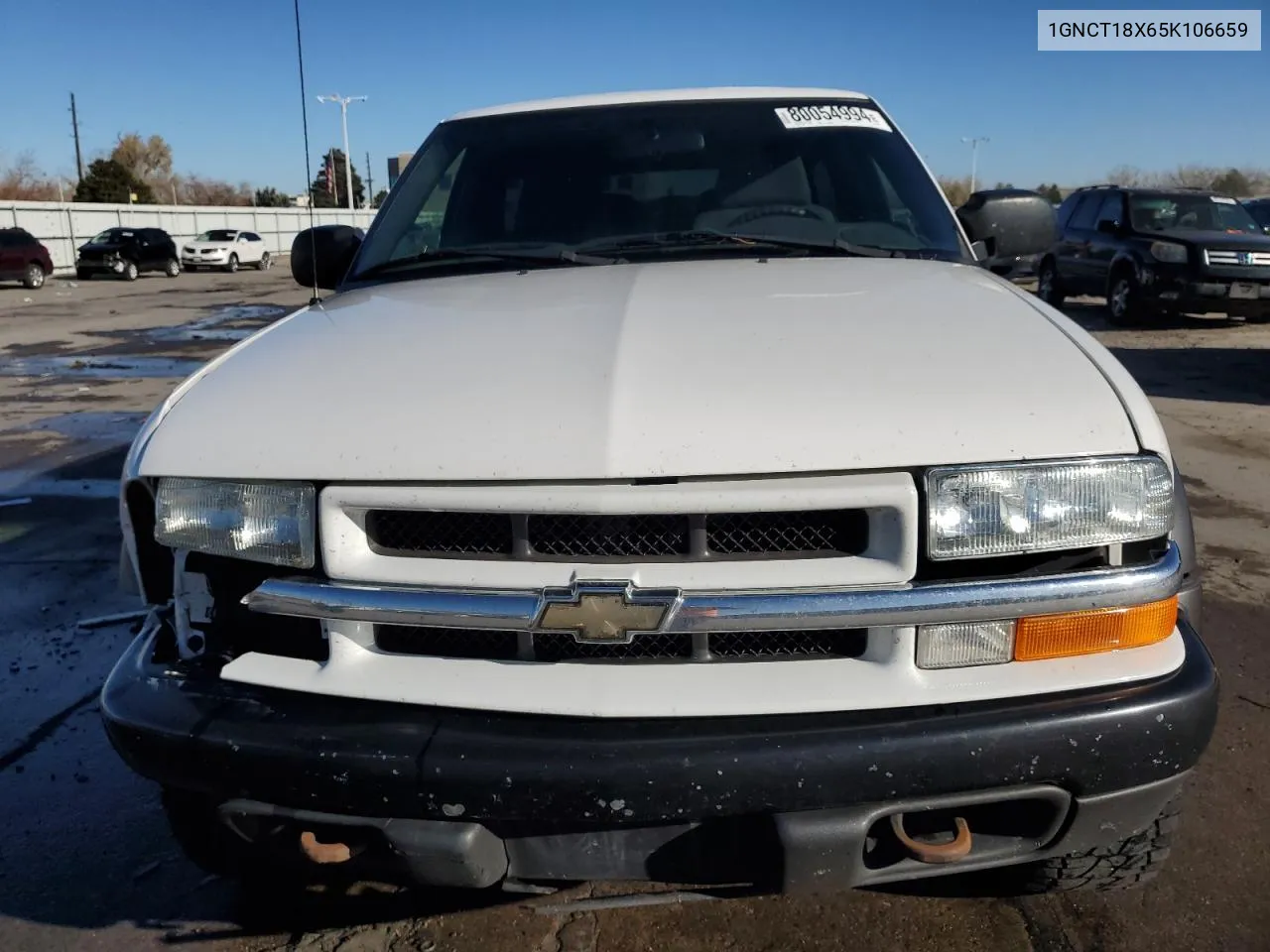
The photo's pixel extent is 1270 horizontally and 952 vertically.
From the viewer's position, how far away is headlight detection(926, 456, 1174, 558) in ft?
5.66

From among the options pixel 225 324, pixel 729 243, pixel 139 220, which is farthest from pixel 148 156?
pixel 729 243

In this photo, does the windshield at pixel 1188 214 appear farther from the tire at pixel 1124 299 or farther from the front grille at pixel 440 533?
the front grille at pixel 440 533

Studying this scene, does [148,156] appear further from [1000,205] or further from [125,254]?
[1000,205]

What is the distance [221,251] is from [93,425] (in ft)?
90.4

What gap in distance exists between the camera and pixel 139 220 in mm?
37375

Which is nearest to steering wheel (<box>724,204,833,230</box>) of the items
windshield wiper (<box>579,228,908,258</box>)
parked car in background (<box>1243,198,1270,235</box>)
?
windshield wiper (<box>579,228,908,258</box>)

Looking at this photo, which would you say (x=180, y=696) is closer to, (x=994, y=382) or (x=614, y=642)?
(x=614, y=642)

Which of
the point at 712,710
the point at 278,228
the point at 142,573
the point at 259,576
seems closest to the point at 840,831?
the point at 712,710

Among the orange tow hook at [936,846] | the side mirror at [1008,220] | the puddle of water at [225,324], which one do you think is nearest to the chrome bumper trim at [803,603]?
the orange tow hook at [936,846]

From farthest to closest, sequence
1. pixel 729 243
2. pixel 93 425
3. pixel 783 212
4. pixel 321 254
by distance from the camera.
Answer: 1. pixel 93 425
2. pixel 321 254
3. pixel 783 212
4. pixel 729 243

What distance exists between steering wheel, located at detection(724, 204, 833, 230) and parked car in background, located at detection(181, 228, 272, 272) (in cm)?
3338

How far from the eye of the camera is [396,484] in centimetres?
177

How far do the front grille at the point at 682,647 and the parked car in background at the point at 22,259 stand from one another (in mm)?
27450

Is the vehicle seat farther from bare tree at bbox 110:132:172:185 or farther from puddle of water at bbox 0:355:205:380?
bare tree at bbox 110:132:172:185
